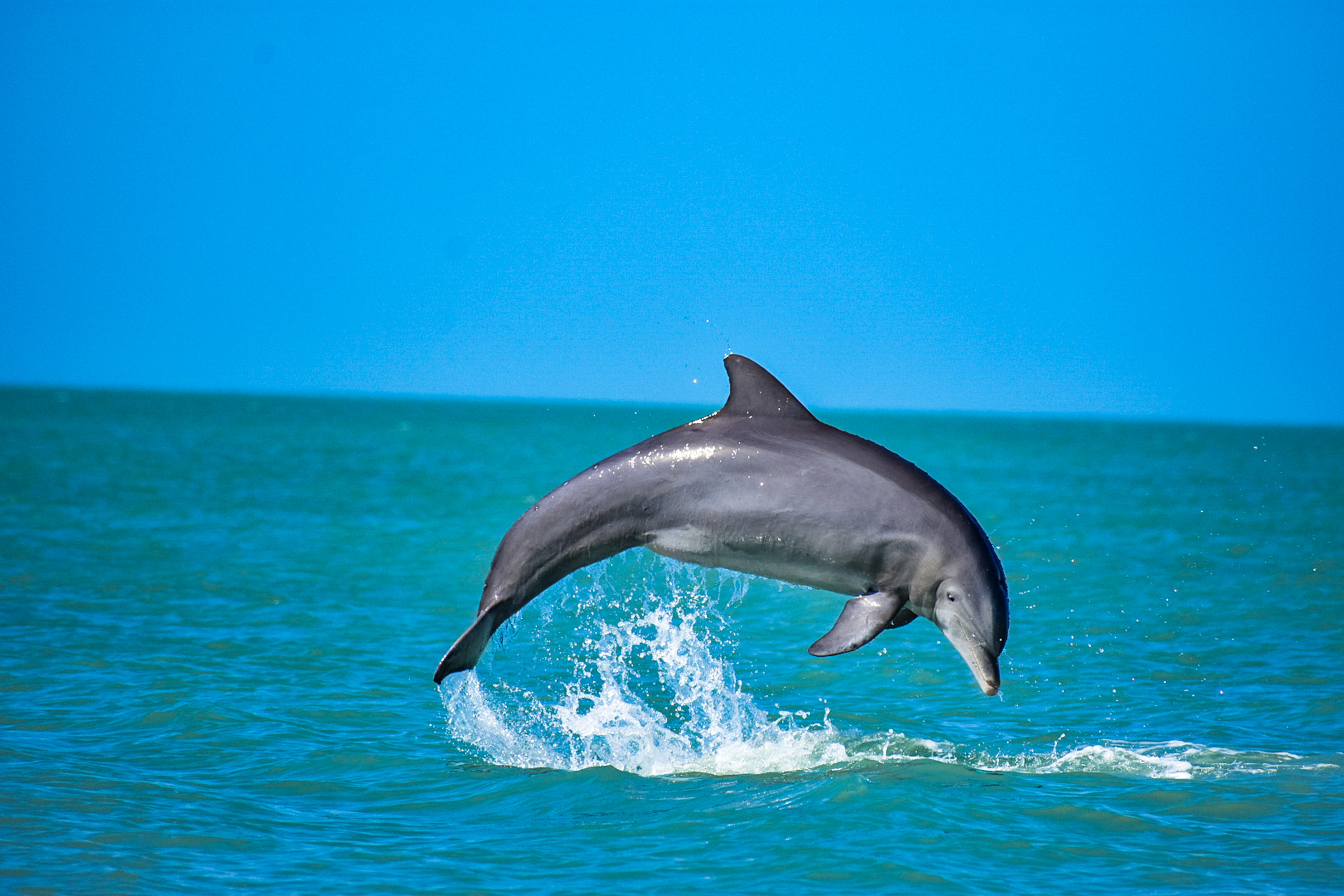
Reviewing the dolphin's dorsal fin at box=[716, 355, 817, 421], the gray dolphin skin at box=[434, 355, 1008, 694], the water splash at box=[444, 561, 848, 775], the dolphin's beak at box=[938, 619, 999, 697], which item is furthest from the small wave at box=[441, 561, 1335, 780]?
the dolphin's beak at box=[938, 619, 999, 697]

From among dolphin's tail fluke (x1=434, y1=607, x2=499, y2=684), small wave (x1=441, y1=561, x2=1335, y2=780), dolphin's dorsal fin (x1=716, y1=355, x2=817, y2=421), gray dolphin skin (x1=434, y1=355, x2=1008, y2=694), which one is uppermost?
dolphin's dorsal fin (x1=716, y1=355, x2=817, y2=421)

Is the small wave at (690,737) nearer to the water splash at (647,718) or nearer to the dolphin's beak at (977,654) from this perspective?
the water splash at (647,718)

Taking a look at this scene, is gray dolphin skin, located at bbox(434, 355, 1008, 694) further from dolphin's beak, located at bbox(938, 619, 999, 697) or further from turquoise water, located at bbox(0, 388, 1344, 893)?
turquoise water, located at bbox(0, 388, 1344, 893)

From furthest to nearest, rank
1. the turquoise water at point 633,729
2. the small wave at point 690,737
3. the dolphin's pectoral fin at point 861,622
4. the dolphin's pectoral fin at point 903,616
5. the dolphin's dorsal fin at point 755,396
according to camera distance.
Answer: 1. the small wave at point 690,737
2. the turquoise water at point 633,729
3. the dolphin's dorsal fin at point 755,396
4. the dolphin's pectoral fin at point 903,616
5. the dolphin's pectoral fin at point 861,622

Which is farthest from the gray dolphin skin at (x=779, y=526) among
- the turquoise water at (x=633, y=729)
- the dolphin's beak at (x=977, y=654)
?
the turquoise water at (x=633, y=729)

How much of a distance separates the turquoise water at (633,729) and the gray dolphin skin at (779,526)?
0.86 m

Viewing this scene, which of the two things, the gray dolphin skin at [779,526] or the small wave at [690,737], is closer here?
the gray dolphin skin at [779,526]

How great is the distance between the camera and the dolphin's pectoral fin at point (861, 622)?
688cm

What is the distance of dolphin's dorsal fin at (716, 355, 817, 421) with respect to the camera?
759 cm

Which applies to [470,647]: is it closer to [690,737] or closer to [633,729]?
[633,729]

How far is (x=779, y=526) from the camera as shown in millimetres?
7289

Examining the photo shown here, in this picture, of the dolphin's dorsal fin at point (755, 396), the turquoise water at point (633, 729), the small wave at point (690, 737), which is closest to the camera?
the dolphin's dorsal fin at point (755, 396)

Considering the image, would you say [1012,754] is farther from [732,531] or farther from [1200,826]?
[732,531]

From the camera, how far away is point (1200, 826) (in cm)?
878
